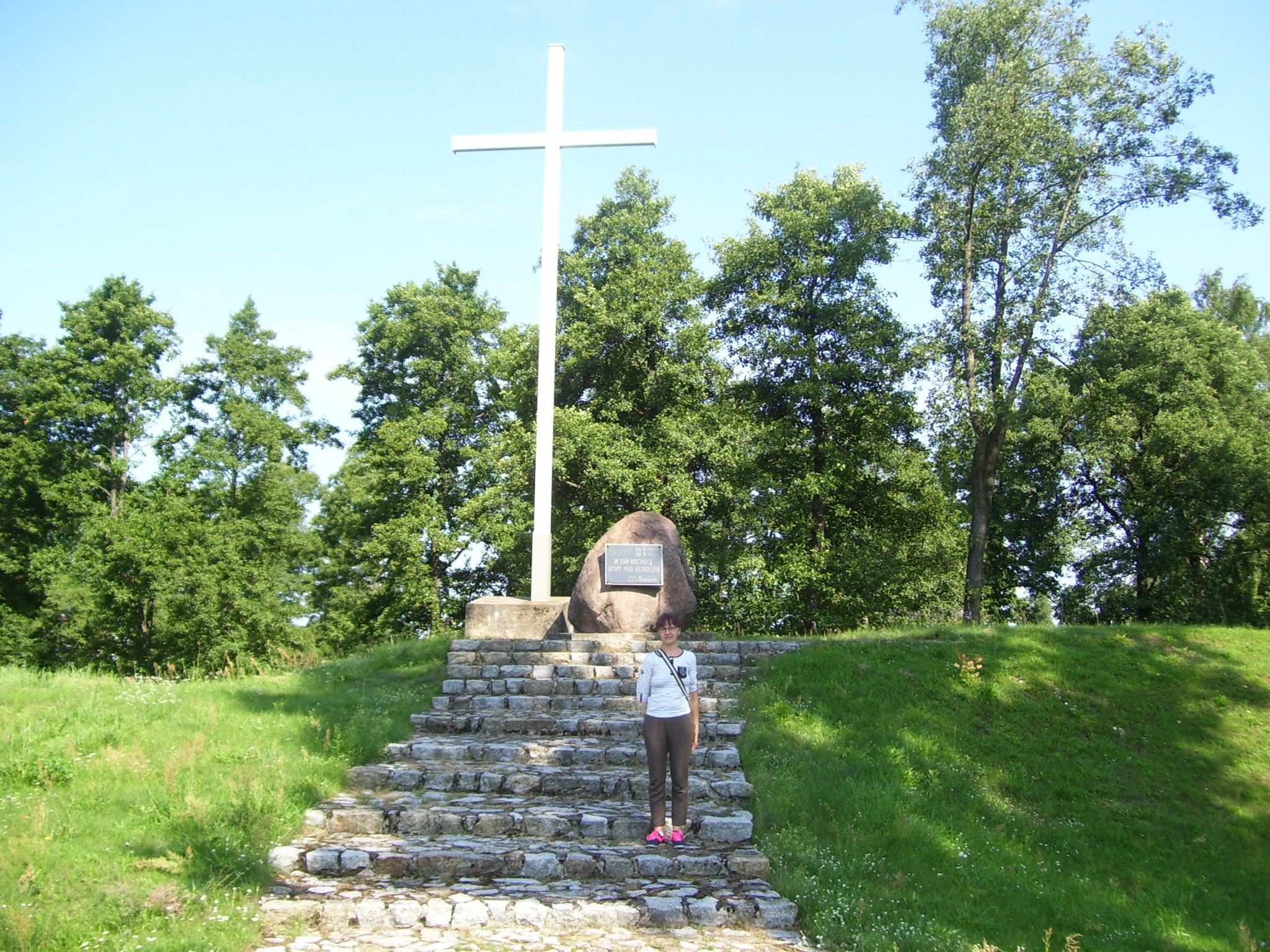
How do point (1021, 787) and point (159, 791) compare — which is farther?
point (1021, 787)

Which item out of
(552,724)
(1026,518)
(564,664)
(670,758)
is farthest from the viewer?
(1026,518)

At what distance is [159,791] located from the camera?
6922 millimetres

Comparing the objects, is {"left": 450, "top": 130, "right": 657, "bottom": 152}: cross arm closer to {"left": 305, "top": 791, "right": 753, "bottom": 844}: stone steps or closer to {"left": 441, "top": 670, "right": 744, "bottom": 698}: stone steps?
{"left": 441, "top": 670, "right": 744, "bottom": 698}: stone steps

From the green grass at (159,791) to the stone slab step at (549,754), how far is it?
0.41 meters

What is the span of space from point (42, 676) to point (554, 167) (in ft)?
32.4

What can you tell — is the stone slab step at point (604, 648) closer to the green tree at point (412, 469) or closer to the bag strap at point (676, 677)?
the bag strap at point (676, 677)

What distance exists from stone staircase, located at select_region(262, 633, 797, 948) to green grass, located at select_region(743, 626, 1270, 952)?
394mm

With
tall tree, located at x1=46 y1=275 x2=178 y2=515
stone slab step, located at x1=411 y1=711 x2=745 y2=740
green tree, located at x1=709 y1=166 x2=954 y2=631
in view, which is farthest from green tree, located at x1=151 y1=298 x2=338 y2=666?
stone slab step, located at x1=411 y1=711 x2=745 y2=740

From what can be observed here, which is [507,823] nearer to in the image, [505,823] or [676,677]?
[505,823]

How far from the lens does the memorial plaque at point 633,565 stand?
1234 cm

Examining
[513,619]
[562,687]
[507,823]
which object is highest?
[513,619]

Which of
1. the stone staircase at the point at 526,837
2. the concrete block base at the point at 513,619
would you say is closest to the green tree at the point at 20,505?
the concrete block base at the point at 513,619

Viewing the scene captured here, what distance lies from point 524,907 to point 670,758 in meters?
1.60

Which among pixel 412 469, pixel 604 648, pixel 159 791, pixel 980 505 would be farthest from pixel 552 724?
pixel 412 469
